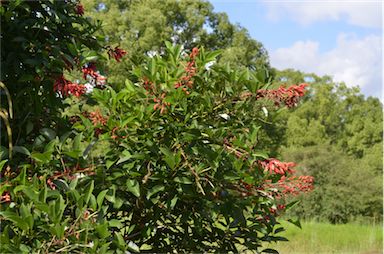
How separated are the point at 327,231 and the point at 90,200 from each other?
695cm

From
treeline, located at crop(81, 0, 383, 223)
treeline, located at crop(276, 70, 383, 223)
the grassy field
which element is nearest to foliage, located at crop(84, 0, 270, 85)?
treeline, located at crop(81, 0, 383, 223)

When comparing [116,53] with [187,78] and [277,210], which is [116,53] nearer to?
[187,78]

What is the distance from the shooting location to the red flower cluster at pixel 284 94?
2.22 meters

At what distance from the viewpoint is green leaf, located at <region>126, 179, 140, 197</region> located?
2053 mm

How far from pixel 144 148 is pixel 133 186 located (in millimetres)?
169

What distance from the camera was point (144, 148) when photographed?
2164 millimetres

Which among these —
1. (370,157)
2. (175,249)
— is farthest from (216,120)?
(370,157)

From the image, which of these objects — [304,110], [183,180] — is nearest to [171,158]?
[183,180]

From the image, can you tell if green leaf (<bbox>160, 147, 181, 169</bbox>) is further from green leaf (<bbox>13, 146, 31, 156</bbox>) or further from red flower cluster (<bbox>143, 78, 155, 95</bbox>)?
green leaf (<bbox>13, 146, 31, 156</bbox>)

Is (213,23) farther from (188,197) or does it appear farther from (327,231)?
(188,197)

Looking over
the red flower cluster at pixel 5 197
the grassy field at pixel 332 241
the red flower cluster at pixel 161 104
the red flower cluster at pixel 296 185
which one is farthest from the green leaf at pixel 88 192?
the grassy field at pixel 332 241

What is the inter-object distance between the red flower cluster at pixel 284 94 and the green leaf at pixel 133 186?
1.98 ft

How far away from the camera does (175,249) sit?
7.89 ft

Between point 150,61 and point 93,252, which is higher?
point 150,61
